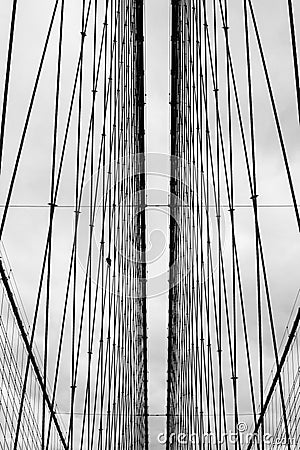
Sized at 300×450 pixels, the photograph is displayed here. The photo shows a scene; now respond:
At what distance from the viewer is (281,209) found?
1560 centimetres

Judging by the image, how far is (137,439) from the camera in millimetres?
20297

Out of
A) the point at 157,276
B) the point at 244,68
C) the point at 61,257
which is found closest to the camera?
the point at 244,68

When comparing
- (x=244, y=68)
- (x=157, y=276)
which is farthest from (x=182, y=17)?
(x=157, y=276)

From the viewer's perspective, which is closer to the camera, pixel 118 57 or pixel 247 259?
pixel 118 57

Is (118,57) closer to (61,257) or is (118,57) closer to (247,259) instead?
(247,259)

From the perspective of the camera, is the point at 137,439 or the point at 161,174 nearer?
the point at 161,174

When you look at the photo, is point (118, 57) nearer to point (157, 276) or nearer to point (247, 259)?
point (157, 276)

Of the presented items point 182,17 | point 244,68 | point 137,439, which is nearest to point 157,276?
point 137,439

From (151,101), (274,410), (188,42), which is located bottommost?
(274,410)

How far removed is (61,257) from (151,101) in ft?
25.1

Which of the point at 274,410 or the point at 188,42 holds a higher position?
the point at 188,42

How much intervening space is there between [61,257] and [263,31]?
1290cm

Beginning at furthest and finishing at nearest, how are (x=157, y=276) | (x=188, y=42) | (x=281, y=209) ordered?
(x=157, y=276) → (x=281, y=209) → (x=188, y=42)

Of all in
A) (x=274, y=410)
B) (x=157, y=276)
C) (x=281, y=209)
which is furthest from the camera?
(x=157, y=276)
